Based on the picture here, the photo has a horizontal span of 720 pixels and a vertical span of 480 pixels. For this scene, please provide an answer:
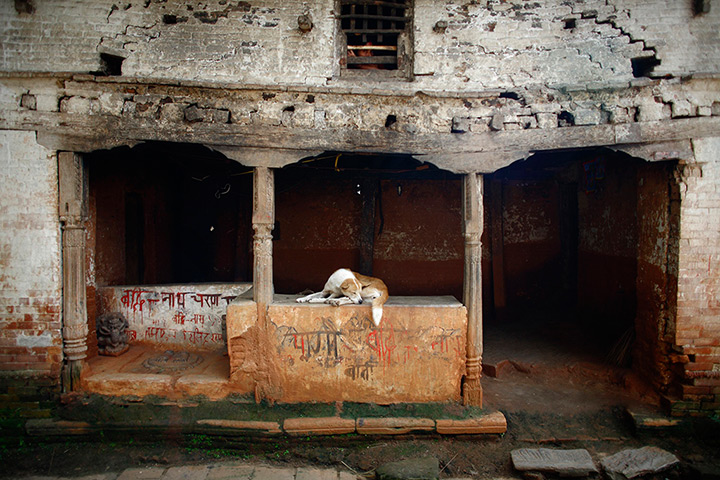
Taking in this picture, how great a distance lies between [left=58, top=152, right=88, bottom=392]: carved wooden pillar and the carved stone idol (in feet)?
2.37

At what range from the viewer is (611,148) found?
16.8ft

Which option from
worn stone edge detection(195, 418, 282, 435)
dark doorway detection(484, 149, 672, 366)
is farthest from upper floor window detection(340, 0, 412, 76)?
worn stone edge detection(195, 418, 282, 435)

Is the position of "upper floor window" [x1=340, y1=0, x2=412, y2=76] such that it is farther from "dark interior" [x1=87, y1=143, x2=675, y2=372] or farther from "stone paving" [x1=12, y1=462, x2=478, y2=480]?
"stone paving" [x1=12, y1=462, x2=478, y2=480]

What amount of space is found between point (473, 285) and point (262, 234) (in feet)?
9.61

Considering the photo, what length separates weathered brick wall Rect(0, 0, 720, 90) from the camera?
5125mm

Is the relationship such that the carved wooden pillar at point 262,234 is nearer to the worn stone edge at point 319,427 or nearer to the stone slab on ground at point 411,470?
the worn stone edge at point 319,427

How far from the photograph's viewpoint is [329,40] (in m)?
5.47

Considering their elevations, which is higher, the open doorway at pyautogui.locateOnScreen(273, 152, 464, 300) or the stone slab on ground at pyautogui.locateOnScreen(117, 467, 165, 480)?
the open doorway at pyautogui.locateOnScreen(273, 152, 464, 300)

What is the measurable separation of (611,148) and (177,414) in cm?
656

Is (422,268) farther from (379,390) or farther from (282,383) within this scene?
(282,383)

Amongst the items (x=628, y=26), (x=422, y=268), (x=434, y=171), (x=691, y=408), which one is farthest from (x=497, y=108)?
(x=691, y=408)

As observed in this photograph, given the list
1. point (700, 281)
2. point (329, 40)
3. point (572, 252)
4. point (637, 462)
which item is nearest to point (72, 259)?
point (329, 40)

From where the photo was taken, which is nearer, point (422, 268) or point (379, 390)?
point (379, 390)

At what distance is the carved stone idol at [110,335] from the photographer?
5938 mm
